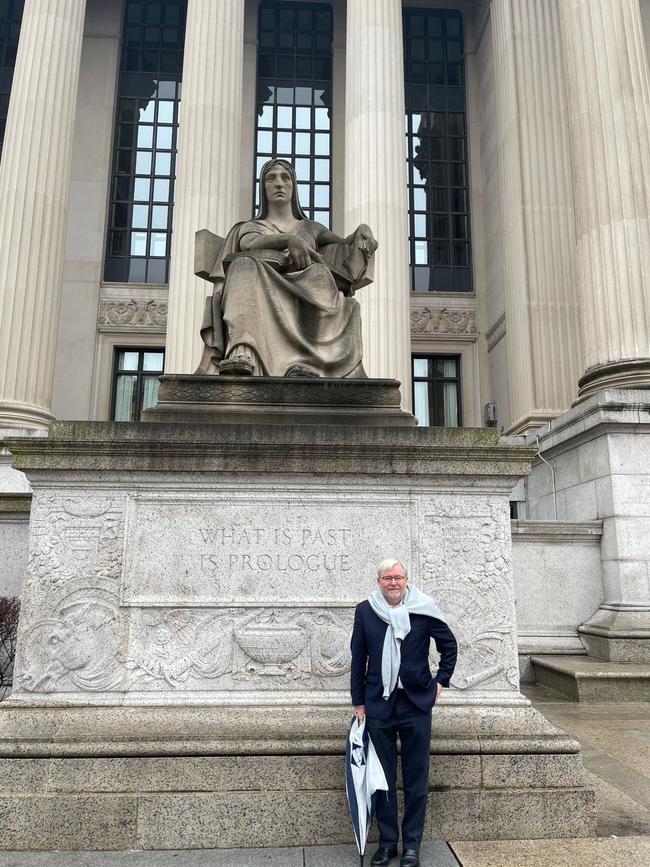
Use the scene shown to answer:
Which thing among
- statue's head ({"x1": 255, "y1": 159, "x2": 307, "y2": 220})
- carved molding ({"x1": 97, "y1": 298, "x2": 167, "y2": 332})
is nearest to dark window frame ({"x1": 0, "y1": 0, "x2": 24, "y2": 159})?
carved molding ({"x1": 97, "y1": 298, "x2": 167, "y2": 332})

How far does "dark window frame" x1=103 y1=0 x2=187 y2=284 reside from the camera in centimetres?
2408

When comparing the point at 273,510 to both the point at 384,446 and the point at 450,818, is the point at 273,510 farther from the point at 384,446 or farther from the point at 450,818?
the point at 450,818

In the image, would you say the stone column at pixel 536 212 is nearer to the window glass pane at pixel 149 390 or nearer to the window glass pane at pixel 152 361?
the window glass pane at pixel 149 390

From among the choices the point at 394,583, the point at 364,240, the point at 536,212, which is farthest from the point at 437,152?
the point at 394,583

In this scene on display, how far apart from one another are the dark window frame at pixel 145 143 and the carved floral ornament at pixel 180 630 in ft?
67.2

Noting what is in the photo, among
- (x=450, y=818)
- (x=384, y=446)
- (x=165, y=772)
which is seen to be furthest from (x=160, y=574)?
(x=450, y=818)

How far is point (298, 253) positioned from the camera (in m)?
6.38

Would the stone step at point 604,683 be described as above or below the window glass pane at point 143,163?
A: below

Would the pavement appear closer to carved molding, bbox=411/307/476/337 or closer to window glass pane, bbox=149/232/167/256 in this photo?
carved molding, bbox=411/307/476/337

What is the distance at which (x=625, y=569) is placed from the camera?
10.3m

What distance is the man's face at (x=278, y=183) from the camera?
6.84 m

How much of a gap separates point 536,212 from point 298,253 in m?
14.4

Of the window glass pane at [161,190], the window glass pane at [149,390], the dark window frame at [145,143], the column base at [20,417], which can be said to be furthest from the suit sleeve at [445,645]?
the window glass pane at [161,190]

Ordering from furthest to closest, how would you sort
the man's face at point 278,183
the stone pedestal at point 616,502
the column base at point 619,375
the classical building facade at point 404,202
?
the classical building facade at point 404,202, the column base at point 619,375, the stone pedestal at point 616,502, the man's face at point 278,183
